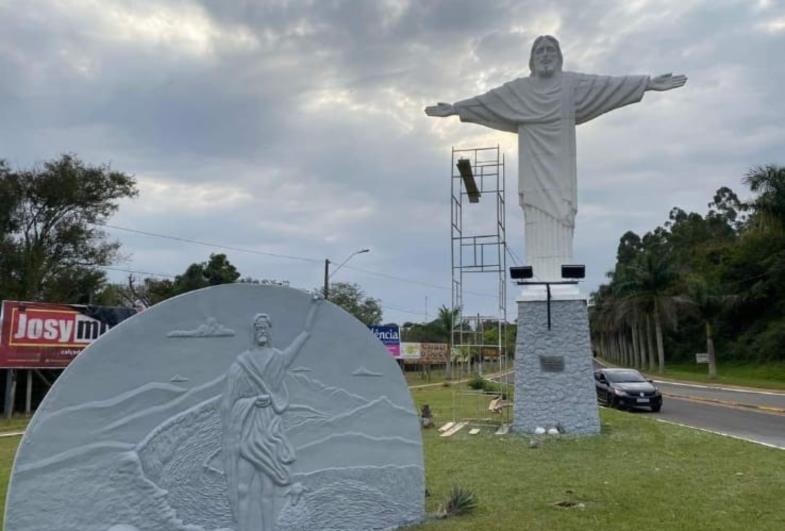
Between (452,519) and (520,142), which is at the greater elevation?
(520,142)

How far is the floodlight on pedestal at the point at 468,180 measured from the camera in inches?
545

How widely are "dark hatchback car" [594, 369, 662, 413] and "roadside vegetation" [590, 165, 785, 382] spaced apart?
13.2m

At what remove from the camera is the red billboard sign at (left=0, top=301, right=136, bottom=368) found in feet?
57.6

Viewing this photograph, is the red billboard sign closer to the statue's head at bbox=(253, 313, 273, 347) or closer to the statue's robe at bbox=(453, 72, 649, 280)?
the statue's robe at bbox=(453, 72, 649, 280)

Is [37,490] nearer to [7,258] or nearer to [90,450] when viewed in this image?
[90,450]

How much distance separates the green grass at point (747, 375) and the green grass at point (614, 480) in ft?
69.2

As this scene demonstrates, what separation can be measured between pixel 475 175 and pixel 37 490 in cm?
1151

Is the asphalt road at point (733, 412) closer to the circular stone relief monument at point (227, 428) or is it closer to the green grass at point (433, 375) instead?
the circular stone relief monument at point (227, 428)

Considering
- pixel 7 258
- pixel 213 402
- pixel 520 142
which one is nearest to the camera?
pixel 213 402

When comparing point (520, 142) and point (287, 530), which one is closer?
point (287, 530)

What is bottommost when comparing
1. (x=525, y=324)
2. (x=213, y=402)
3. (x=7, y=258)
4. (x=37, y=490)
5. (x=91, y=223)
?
(x=37, y=490)

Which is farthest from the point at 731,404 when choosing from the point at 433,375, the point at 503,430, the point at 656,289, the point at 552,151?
the point at 433,375

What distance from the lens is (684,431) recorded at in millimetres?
12164

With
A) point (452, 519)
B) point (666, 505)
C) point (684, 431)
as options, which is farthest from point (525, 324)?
point (452, 519)
